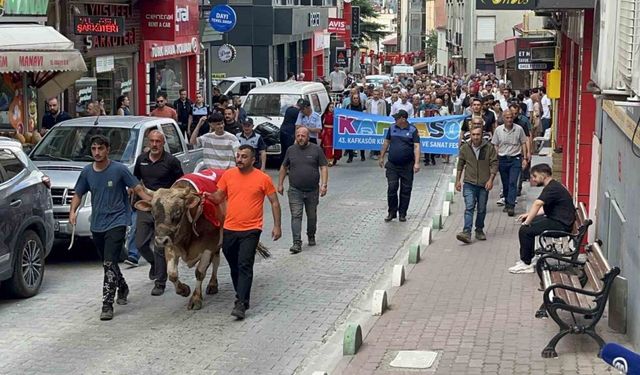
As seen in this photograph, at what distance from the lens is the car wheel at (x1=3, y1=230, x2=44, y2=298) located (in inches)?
465

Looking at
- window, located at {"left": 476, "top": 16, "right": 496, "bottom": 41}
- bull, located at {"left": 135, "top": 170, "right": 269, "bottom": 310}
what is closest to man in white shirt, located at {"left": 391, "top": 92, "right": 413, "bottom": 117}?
bull, located at {"left": 135, "top": 170, "right": 269, "bottom": 310}

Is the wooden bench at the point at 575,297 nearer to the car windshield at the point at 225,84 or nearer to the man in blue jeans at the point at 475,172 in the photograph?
the man in blue jeans at the point at 475,172

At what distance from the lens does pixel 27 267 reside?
39.7 feet

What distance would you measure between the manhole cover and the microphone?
423 centimetres

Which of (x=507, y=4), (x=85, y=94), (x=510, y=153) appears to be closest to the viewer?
(x=507, y=4)

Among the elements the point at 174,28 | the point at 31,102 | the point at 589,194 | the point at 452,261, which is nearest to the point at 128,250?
the point at 452,261

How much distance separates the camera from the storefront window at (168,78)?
3197cm

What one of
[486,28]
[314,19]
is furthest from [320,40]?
[486,28]

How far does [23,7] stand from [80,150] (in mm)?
6722

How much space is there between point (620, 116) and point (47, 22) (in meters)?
15.7

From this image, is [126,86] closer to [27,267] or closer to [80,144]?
[80,144]

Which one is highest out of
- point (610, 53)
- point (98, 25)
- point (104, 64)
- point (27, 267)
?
point (98, 25)

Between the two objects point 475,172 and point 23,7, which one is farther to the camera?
point 23,7

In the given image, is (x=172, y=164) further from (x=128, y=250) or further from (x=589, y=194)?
(x=589, y=194)
